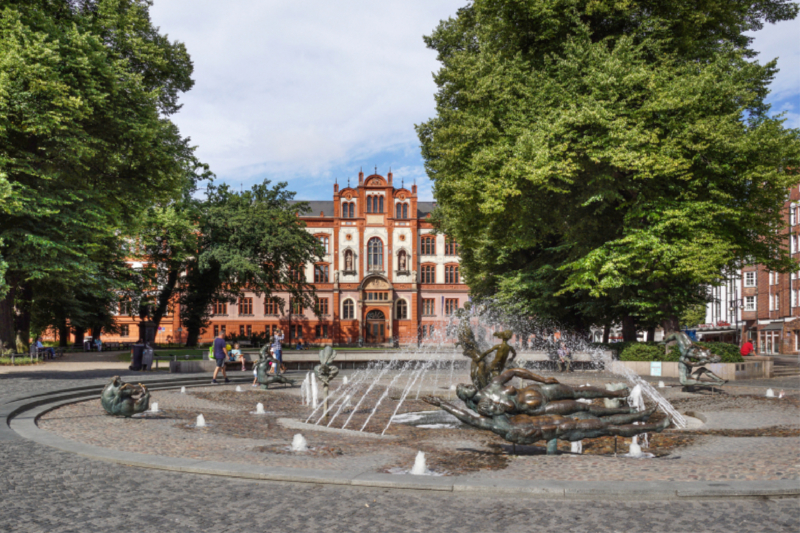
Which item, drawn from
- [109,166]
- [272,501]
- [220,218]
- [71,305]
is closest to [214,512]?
[272,501]

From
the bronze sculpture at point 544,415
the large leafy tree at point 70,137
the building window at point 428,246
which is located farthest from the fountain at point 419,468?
the building window at point 428,246

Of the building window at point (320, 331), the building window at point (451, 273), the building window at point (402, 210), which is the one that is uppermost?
the building window at point (402, 210)

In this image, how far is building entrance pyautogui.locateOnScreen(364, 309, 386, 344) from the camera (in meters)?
65.0

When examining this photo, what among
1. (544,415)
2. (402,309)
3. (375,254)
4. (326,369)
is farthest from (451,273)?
(544,415)

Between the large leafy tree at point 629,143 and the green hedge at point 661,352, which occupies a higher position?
the large leafy tree at point 629,143

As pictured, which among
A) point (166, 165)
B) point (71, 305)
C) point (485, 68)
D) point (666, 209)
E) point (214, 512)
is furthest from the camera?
point (71, 305)

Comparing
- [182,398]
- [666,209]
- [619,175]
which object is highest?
[619,175]

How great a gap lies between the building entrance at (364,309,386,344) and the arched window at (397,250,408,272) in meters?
5.32

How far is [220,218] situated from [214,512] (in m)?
39.9

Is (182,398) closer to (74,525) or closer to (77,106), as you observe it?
(77,106)

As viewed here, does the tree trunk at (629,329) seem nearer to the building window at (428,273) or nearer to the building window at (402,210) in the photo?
the building window at (428,273)

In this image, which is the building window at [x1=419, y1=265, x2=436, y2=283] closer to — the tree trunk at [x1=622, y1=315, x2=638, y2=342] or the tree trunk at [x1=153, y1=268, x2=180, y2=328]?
the tree trunk at [x1=153, y1=268, x2=180, y2=328]

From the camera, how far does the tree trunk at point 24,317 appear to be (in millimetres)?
31216

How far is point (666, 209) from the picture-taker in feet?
70.1
